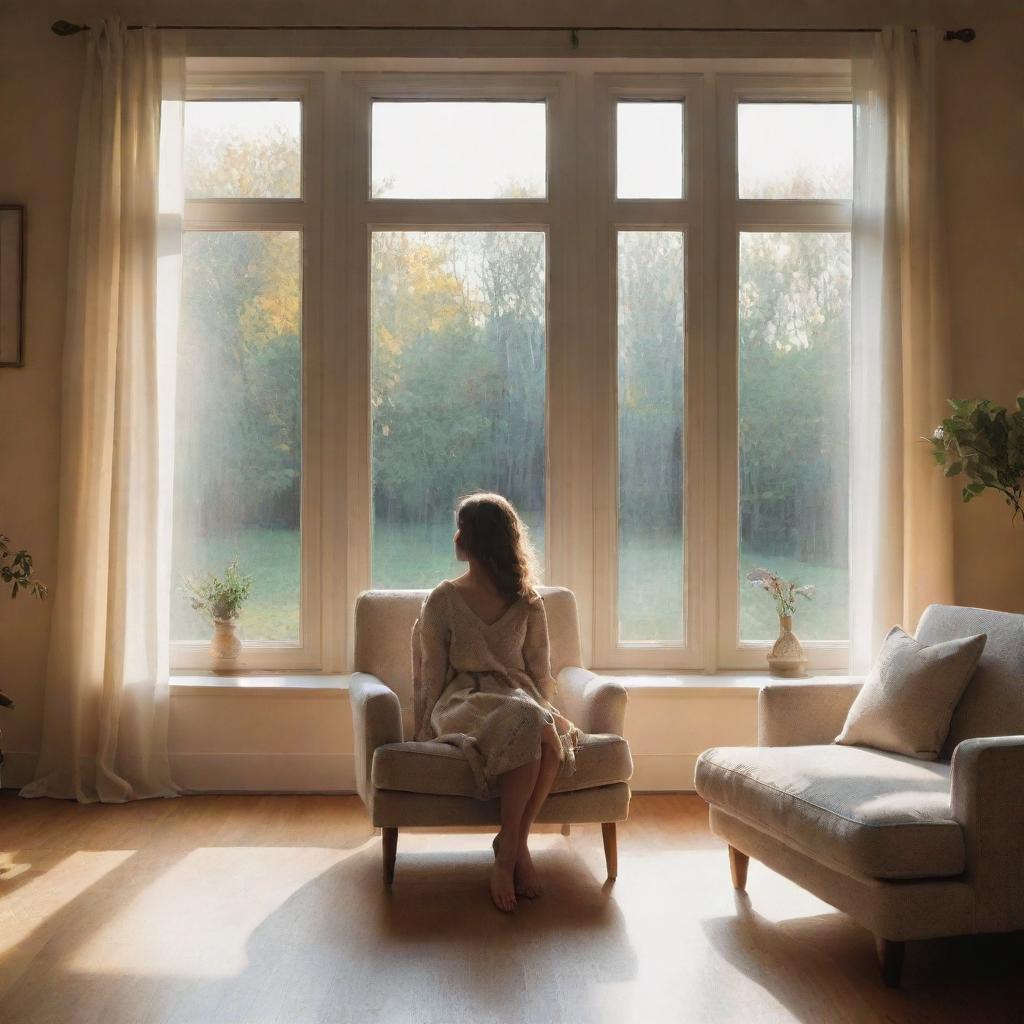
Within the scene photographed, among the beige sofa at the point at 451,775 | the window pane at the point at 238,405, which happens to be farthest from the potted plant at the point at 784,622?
the window pane at the point at 238,405

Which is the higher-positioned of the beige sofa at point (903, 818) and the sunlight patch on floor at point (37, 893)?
the beige sofa at point (903, 818)

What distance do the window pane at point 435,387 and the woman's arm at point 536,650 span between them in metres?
1.18

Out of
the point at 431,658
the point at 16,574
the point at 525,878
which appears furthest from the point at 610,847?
the point at 16,574

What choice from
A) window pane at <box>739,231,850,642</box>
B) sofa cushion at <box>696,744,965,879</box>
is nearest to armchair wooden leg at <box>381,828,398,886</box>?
sofa cushion at <box>696,744,965,879</box>

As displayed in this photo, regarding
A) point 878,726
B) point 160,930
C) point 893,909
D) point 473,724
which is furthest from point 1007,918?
point 160,930

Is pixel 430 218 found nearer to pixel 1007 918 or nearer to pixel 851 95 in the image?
pixel 851 95

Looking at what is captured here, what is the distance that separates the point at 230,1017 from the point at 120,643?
223 cm

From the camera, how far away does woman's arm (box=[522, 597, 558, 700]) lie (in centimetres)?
367

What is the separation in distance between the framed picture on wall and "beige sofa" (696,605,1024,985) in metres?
3.19

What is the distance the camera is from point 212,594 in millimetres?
4781

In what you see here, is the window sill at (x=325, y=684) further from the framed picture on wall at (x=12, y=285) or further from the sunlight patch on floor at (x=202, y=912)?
the framed picture on wall at (x=12, y=285)

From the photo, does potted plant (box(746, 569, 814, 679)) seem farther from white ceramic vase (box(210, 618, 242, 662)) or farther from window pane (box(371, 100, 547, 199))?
white ceramic vase (box(210, 618, 242, 662))

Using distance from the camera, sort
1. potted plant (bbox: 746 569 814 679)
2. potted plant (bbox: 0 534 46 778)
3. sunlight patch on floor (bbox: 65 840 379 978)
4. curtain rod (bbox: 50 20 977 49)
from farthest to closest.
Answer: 1. potted plant (bbox: 746 569 814 679)
2. curtain rod (bbox: 50 20 977 49)
3. potted plant (bbox: 0 534 46 778)
4. sunlight patch on floor (bbox: 65 840 379 978)

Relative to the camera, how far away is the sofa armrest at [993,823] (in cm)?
267
